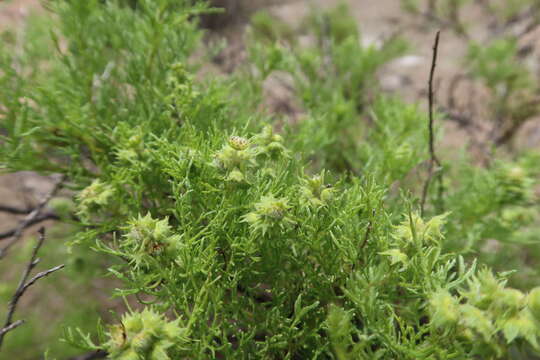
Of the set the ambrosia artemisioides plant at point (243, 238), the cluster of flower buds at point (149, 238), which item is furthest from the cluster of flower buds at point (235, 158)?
the cluster of flower buds at point (149, 238)

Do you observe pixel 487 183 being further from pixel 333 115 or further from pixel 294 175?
pixel 294 175

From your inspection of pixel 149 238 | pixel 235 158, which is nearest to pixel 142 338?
pixel 149 238

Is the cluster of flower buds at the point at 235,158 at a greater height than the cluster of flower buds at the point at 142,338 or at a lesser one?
greater

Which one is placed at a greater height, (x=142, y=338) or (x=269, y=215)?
(x=269, y=215)

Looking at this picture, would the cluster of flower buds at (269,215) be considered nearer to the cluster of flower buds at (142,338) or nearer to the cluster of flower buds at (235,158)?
the cluster of flower buds at (235,158)

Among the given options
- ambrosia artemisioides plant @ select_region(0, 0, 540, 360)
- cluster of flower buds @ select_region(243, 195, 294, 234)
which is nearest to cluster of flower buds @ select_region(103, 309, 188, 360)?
ambrosia artemisioides plant @ select_region(0, 0, 540, 360)

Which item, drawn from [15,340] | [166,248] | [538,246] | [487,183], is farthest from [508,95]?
[15,340]

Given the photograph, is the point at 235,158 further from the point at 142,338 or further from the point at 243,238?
the point at 142,338
